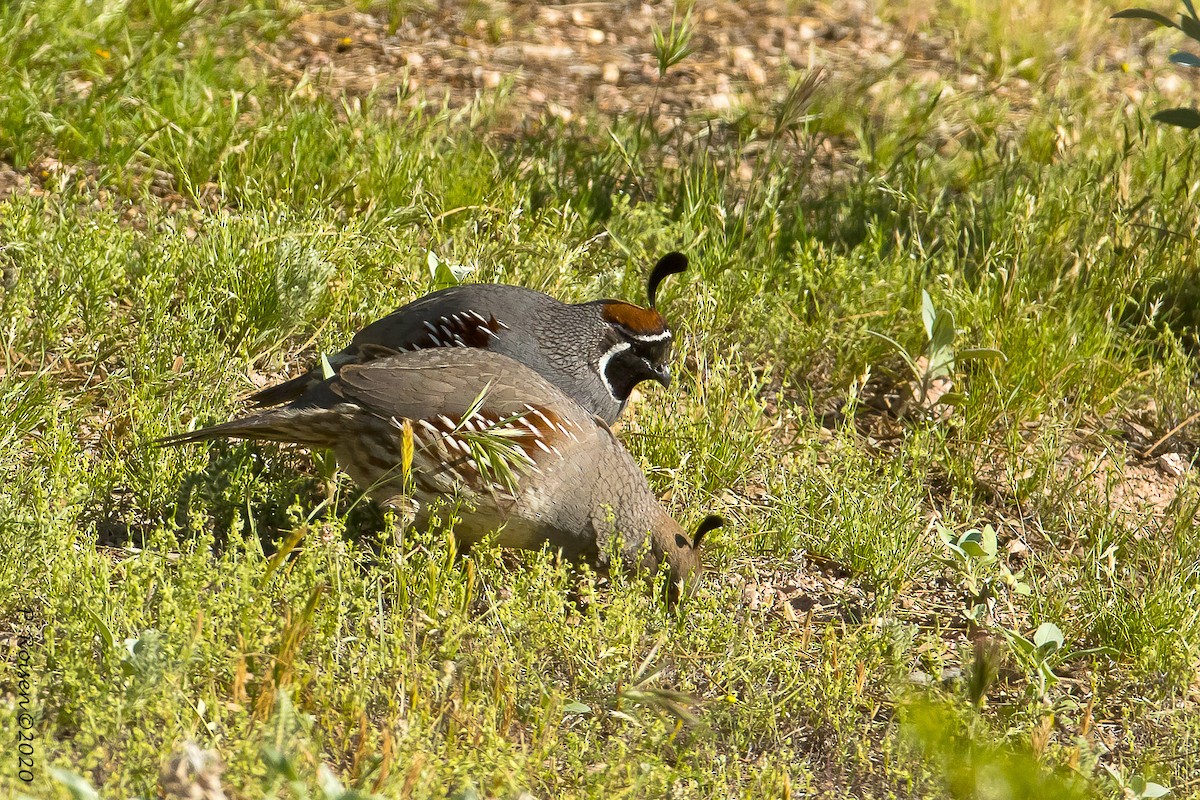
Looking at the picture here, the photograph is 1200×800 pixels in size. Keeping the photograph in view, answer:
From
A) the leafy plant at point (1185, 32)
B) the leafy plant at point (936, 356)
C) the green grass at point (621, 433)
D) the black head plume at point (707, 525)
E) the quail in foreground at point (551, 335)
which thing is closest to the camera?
the green grass at point (621, 433)

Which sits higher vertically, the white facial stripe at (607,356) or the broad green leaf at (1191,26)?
the broad green leaf at (1191,26)

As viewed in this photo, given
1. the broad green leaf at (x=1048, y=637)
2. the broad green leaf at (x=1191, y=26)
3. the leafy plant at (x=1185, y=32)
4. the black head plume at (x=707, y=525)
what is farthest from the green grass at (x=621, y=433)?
the broad green leaf at (x=1191, y=26)

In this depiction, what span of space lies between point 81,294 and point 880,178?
9.12 ft

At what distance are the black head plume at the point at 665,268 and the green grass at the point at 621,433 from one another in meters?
0.24

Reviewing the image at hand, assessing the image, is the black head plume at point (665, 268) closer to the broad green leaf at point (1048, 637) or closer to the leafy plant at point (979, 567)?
the leafy plant at point (979, 567)

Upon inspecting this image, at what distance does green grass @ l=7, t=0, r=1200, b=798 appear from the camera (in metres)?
2.71

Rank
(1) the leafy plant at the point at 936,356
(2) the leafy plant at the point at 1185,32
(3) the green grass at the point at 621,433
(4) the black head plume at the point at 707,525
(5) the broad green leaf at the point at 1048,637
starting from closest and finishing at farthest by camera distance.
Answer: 1. (3) the green grass at the point at 621,433
2. (5) the broad green leaf at the point at 1048,637
3. (4) the black head plume at the point at 707,525
4. (2) the leafy plant at the point at 1185,32
5. (1) the leafy plant at the point at 936,356

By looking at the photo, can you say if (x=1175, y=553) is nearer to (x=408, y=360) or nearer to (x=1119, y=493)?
(x=1119, y=493)

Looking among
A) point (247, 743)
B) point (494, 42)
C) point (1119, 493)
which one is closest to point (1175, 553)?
point (1119, 493)

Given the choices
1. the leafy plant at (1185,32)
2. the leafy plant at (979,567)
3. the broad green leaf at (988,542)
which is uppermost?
the leafy plant at (1185,32)

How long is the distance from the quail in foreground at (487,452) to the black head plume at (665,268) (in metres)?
0.85

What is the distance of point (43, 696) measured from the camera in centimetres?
263

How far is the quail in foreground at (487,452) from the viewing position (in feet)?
11.1

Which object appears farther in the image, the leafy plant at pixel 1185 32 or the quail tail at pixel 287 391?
the leafy plant at pixel 1185 32
